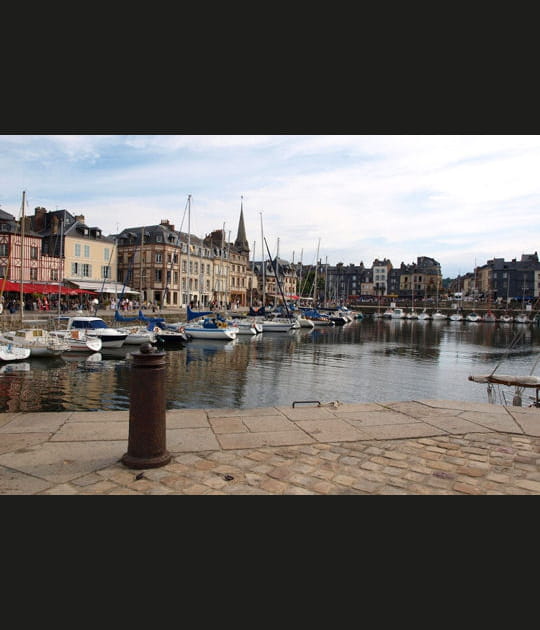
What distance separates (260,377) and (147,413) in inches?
633

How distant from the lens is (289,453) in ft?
15.6

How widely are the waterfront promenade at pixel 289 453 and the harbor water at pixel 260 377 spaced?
213 inches

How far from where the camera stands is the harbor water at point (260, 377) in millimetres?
15312

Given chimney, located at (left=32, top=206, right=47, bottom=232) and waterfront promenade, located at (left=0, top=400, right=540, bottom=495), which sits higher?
chimney, located at (left=32, top=206, right=47, bottom=232)

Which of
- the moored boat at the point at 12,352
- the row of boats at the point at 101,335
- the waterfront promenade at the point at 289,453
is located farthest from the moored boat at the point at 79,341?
the waterfront promenade at the point at 289,453

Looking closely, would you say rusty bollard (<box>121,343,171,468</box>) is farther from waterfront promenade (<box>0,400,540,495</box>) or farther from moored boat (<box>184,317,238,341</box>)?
moored boat (<box>184,317,238,341</box>)

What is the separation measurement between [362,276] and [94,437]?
140 meters

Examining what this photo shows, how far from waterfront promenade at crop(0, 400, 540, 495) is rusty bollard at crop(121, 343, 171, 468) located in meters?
0.14

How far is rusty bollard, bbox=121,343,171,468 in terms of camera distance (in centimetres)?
436

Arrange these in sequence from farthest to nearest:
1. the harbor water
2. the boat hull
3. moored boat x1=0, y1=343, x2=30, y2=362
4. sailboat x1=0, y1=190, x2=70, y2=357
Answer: the boat hull < sailboat x1=0, y1=190, x2=70, y2=357 < moored boat x1=0, y1=343, x2=30, y2=362 < the harbor water

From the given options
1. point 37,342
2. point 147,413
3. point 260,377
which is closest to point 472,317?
point 260,377

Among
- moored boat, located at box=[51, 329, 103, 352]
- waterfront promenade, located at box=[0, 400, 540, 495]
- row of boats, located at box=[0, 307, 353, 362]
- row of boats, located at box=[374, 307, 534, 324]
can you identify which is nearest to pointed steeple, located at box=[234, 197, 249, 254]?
row of boats, located at box=[374, 307, 534, 324]

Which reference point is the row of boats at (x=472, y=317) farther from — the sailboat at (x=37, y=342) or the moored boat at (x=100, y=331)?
the sailboat at (x=37, y=342)

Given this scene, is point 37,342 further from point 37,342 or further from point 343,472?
point 343,472
